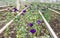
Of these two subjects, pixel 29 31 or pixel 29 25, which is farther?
pixel 29 31

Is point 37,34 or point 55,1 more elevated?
point 37,34

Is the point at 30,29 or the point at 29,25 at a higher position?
the point at 29,25

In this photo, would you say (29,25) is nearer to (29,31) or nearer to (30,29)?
(29,31)

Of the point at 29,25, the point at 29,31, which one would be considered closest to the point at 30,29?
the point at 29,31

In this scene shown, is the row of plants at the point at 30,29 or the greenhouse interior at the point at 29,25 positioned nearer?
the row of plants at the point at 30,29

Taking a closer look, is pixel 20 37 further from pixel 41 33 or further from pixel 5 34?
pixel 41 33

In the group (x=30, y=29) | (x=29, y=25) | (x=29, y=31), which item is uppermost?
(x=29, y=25)

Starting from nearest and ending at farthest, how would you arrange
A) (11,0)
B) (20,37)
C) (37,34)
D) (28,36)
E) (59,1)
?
(20,37), (28,36), (37,34), (59,1), (11,0)

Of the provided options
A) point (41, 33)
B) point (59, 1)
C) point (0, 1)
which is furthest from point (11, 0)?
point (41, 33)

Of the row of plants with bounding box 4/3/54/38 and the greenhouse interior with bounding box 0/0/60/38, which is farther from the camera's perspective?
the greenhouse interior with bounding box 0/0/60/38

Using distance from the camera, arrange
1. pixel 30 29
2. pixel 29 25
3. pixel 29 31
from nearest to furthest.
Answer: pixel 29 25, pixel 29 31, pixel 30 29

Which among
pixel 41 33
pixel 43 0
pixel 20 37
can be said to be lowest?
pixel 43 0
